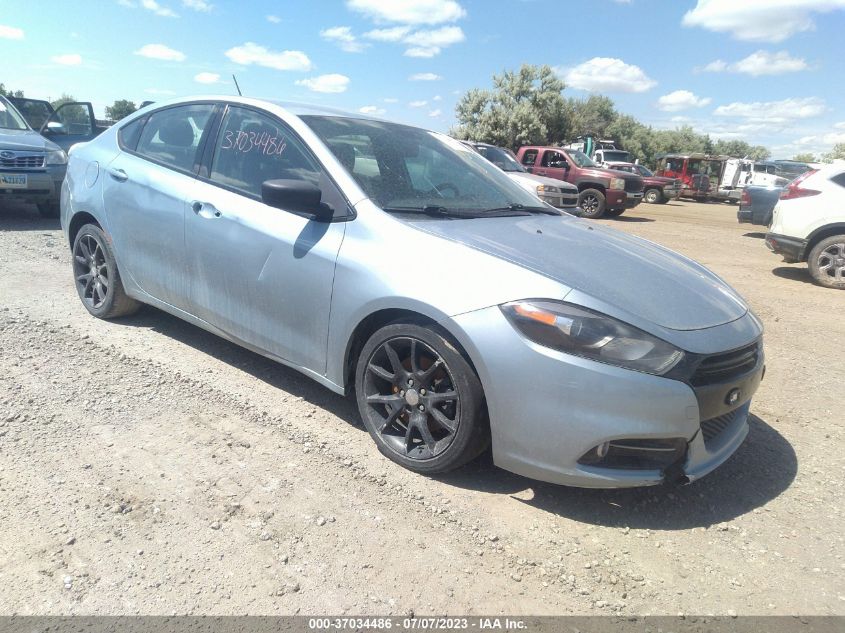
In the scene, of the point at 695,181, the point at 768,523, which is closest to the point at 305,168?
the point at 768,523

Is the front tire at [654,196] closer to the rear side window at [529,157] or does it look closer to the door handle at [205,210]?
the rear side window at [529,157]

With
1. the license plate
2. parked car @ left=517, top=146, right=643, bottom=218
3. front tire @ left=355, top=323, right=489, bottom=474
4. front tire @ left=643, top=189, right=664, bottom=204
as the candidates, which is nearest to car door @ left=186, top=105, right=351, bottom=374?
front tire @ left=355, top=323, right=489, bottom=474

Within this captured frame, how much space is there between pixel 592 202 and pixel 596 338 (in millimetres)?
15669

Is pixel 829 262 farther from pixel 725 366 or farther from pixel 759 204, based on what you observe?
pixel 725 366

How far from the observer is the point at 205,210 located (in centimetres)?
370

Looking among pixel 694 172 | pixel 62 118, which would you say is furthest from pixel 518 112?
pixel 62 118

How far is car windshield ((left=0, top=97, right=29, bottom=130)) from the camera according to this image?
9.97 m

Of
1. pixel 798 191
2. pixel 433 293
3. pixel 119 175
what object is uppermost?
pixel 798 191

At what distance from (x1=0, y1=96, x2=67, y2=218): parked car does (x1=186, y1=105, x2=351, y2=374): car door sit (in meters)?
6.89

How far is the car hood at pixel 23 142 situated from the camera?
9.07 meters

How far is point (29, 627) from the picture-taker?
1.97m

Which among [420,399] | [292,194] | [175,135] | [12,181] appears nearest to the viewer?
[420,399]

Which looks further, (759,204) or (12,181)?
(759,204)

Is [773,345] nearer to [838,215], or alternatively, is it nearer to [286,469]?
[838,215]
